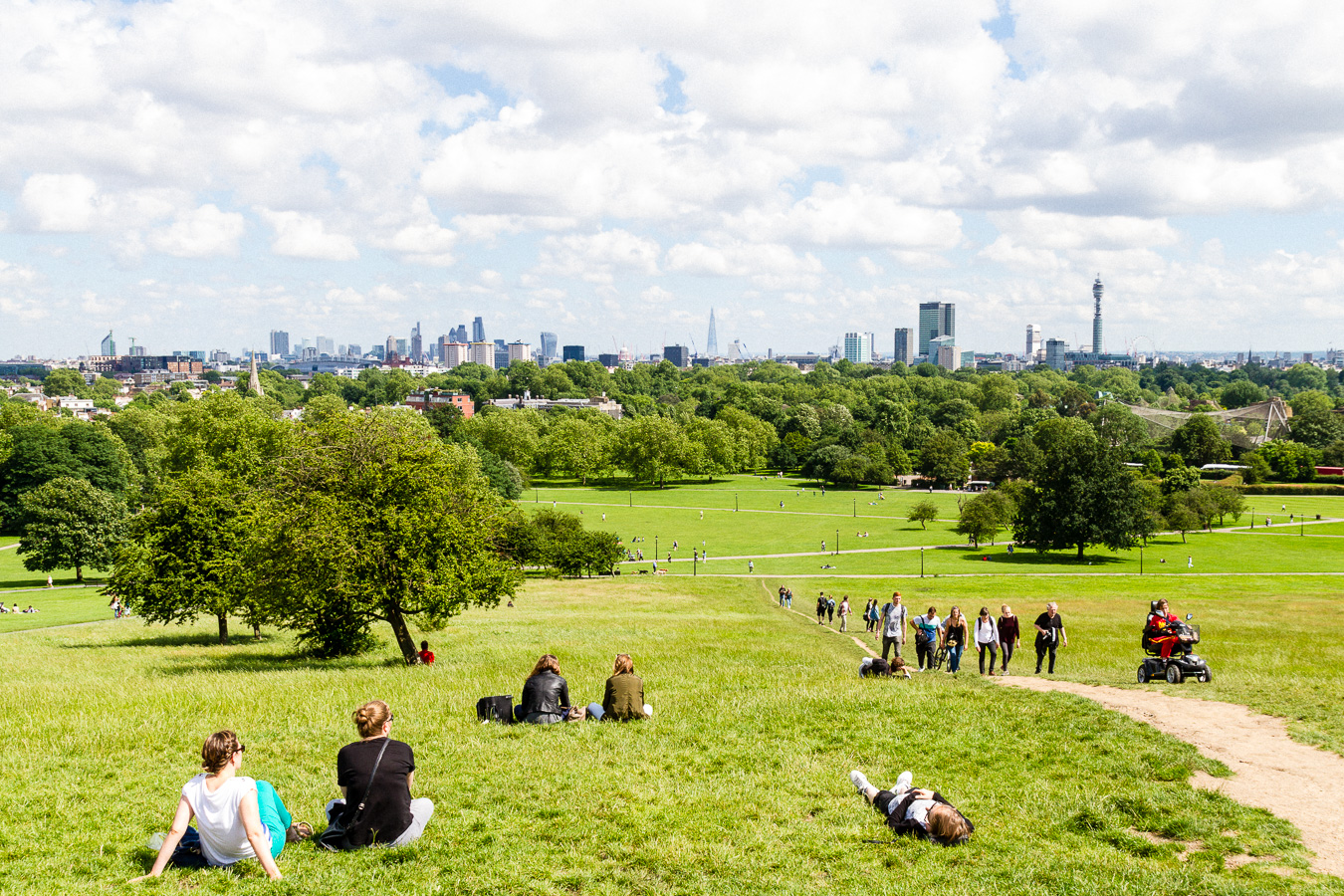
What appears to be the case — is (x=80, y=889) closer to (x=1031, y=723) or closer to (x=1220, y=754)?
(x=1031, y=723)

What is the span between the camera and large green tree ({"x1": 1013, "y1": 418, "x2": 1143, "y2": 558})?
72.4 meters

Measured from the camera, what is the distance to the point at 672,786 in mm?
10883

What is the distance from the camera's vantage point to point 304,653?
27.1 metres

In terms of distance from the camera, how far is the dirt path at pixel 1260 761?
32.3 ft

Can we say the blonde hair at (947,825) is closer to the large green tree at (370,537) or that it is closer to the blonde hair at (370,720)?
the blonde hair at (370,720)

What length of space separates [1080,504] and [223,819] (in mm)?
73896

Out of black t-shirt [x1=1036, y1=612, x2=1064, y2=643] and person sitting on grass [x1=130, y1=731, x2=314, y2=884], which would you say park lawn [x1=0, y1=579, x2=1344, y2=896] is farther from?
black t-shirt [x1=1036, y1=612, x2=1064, y2=643]

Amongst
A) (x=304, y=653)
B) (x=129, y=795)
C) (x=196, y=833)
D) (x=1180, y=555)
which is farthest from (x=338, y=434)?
(x=1180, y=555)

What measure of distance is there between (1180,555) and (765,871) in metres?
76.7

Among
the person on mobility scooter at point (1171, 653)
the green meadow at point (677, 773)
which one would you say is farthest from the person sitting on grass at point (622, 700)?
the person on mobility scooter at point (1171, 653)

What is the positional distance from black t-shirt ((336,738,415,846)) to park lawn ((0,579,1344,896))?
27 centimetres

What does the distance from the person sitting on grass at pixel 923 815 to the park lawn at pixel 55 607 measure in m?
39.8

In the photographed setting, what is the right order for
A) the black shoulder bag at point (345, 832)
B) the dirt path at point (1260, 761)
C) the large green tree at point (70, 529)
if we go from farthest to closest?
the large green tree at point (70, 529)
the dirt path at point (1260, 761)
the black shoulder bag at point (345, 832)

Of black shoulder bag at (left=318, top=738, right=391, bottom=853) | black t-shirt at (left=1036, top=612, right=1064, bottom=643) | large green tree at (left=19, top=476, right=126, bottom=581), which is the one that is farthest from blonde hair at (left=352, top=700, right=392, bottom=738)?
large green tree at (left=19, top=476, right=126, bottom=581)
